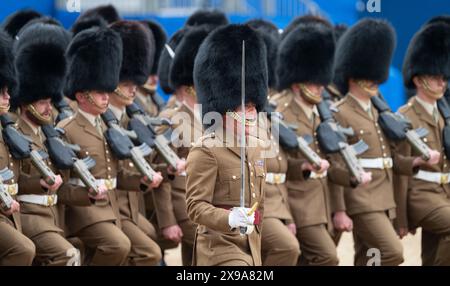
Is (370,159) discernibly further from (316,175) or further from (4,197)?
(4,197)

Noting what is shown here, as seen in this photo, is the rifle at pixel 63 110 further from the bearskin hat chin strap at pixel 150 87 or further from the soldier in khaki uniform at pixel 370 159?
the soldier in khaki uniform at pixel 370 159

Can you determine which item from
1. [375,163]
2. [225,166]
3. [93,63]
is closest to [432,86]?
[375,163]

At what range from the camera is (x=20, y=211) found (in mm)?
7539

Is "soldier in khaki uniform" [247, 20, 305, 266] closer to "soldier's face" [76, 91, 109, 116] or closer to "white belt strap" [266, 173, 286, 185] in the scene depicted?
"white belt strap" [266, 173, 286, 185]

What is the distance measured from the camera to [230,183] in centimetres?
623

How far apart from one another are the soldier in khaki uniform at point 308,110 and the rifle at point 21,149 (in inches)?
75.9

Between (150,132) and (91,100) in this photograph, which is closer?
(91,100)

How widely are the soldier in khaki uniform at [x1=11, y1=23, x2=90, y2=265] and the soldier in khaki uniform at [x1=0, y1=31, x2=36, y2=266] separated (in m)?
0.15

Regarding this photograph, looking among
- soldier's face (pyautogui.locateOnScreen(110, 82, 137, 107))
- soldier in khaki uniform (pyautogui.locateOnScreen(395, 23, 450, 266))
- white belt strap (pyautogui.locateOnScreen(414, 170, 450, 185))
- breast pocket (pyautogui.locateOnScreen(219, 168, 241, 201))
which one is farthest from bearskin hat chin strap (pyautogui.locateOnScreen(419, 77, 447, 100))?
breast pocket (pyautogui.locateOnScreen(219, 168, 241, 201))

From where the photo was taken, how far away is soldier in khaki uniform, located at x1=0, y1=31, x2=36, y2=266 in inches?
279

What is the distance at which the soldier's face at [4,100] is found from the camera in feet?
23.6

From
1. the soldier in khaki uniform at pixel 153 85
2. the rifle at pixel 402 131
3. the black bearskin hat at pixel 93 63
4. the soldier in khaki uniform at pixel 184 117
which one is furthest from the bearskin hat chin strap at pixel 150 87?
the rifle at pixel 402 131

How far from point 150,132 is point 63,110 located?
0.62m
